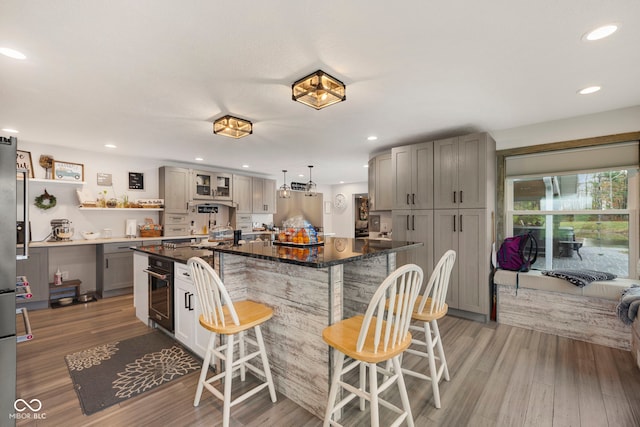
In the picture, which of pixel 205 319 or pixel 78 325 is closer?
pixel 205 319

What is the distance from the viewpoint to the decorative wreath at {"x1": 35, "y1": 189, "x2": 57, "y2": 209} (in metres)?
4.30

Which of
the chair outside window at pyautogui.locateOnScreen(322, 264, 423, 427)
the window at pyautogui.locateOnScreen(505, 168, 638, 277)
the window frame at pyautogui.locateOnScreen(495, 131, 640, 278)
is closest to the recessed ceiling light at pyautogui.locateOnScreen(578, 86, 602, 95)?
the window frame at pyautogui.locateOnScreen(495, 131, 640, 278)

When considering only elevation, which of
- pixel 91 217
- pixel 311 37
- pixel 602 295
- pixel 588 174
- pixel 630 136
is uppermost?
pixel 311 37

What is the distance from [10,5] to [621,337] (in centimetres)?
516

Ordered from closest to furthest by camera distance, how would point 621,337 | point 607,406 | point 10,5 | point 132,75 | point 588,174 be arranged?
point 10,5 → point 607,406 → point 132,75 → point 621,337 → point 588,174

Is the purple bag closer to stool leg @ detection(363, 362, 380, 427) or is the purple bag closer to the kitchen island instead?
the kitchen island

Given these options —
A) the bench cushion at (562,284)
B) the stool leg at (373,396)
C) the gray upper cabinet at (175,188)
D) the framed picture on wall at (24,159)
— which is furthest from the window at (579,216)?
the framed picture on wall at (24,159)

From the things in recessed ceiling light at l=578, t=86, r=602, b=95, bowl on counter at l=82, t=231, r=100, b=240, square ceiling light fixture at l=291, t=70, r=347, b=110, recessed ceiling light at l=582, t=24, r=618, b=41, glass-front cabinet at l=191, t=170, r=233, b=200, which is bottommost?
bowl on counter at l=82, t=231, r=100, b=240

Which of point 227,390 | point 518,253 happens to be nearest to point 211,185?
point 227,390

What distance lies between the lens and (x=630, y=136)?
2910 millimetres

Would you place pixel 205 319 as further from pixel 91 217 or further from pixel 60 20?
pixel 91 217

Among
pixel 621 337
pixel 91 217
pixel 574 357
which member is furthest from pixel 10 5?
pixel 621 337

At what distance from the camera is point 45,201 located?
14.3 ft

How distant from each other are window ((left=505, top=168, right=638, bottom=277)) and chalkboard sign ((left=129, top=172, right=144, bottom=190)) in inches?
235
